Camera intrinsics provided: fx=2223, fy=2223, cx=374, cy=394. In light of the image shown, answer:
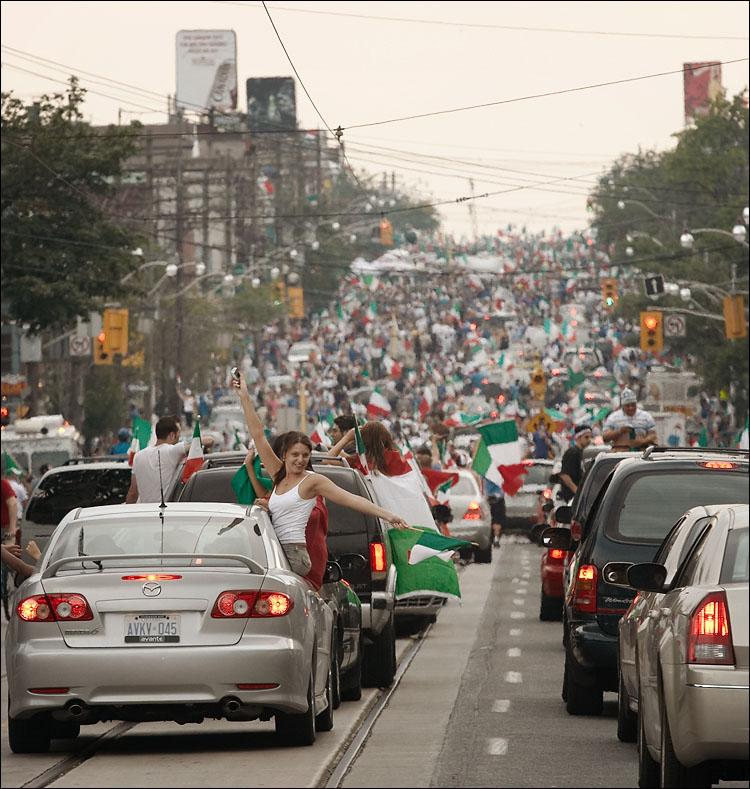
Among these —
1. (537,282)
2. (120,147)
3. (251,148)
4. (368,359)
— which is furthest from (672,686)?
(251,148)

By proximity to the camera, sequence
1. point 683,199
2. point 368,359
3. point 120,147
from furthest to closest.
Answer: point 683,199 → point 368,359 → point 120,147

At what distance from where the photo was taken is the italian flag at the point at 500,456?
97.3 feet

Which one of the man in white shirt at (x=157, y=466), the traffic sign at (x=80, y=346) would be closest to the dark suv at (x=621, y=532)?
the man in white shirt at (x=157, y=466)

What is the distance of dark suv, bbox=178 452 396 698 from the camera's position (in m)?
15.2

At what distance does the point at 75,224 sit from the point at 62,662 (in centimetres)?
3725

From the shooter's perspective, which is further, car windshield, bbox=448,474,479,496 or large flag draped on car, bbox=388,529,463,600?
car windshield, bbox=448,474,479,496

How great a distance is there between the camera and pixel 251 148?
132 m

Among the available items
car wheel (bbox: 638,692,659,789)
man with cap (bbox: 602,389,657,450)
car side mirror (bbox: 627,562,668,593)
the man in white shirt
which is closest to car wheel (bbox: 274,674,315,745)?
car wheel (bbox: 638,692,659,789)

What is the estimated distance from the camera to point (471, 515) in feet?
111

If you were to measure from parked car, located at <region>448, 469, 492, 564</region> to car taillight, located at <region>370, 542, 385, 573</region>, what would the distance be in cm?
1778

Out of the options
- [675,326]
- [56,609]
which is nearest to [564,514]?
[56,609]

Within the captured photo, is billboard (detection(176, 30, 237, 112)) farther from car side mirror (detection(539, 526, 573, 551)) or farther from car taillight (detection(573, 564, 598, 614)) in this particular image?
car taillight (detection(573, 564, 598, 614))

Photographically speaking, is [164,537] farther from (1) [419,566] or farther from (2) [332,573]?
(1) [419,566]

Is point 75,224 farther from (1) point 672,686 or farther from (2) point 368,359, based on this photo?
(2) point 368,359
